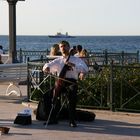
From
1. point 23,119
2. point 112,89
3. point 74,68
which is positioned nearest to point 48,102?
point 23,119

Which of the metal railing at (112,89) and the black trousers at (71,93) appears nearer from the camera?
the black trousers at (71,93)

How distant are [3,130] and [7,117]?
6.35 feet

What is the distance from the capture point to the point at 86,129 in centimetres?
1170

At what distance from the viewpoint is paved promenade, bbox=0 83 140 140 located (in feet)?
35.8

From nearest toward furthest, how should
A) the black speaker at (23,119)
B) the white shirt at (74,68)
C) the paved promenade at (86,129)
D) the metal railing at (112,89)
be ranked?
the paved promenade at (86,129) → the white shirt at (74,68) → the black speaker at (23,119) → the metal railing at (112,89)

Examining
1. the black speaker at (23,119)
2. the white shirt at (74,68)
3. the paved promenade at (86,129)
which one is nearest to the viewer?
the paved promenade at (86,129)

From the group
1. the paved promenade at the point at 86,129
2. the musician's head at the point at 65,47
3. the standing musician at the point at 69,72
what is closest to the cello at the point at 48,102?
the standing musician at the point at 69,72

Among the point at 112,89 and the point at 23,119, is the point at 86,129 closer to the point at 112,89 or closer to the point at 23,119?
the point at 23,119

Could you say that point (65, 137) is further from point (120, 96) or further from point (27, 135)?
point (120, 96)

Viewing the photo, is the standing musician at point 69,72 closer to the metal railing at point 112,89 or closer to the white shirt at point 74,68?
the white shirt at point 74,68

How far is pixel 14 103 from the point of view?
15.5 metres

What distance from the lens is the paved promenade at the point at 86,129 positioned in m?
10.9

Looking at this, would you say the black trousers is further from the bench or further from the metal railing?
the bench

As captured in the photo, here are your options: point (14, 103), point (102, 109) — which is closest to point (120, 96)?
point (102, 109)
